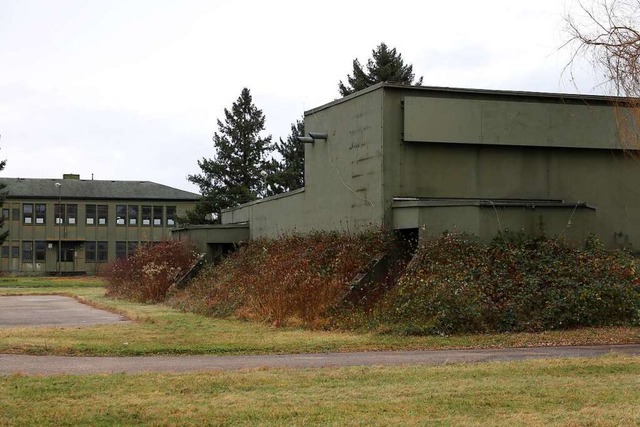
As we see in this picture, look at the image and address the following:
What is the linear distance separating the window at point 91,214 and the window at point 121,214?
87.4 inches

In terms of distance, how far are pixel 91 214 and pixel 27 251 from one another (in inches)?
273

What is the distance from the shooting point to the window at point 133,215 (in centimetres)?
8881

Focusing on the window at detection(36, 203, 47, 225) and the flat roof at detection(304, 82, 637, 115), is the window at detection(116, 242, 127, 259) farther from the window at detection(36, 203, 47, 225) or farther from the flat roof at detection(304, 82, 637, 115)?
the flat roof at detection(304, 82, 637, 115)

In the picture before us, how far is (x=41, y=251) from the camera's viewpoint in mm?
Answer: 86375

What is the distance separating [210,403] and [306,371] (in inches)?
117

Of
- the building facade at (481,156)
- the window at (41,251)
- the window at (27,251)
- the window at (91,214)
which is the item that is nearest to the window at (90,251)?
the window at (91,214)

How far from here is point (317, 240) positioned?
2684 cm

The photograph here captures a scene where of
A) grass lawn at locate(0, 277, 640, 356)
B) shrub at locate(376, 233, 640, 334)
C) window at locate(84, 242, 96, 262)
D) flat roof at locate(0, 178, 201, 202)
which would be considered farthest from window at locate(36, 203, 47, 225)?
shrub at locate(376, 233, 640, 334)

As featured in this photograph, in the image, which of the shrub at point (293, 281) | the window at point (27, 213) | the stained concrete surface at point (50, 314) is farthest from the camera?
the window at point (27, 213)

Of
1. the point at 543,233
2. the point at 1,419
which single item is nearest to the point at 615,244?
the point at 543,233

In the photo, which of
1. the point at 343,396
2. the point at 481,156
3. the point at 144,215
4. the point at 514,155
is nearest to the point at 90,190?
the point at 144,215

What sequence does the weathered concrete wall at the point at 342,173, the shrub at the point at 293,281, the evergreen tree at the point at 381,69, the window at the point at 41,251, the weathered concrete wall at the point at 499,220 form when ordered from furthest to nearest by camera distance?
the window at the point at 41,251
the evergreen tree at the point at 381,69
the weathered concrete wall at the point at 342,173
the weathered concrete wall at the point at 499,220
the shrub at the point at 293,281

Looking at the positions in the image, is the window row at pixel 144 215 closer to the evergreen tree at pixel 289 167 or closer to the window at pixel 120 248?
the window at pixel 120 248

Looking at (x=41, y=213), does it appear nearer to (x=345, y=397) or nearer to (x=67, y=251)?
(x=67, y=251)
